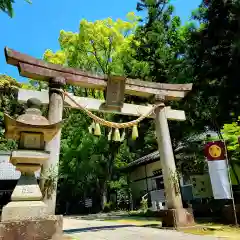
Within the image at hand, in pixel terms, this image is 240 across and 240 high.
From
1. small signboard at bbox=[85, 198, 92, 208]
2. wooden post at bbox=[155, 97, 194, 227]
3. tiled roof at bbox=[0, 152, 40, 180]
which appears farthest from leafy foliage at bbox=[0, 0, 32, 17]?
small signboard at bbox=[85, 198, 92, 208]

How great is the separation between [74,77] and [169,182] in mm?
5373

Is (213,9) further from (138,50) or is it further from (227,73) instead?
(138,50)

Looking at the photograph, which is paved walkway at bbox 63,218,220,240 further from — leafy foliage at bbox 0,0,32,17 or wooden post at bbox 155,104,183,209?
leafy foliage at bbox 0,0,32,17

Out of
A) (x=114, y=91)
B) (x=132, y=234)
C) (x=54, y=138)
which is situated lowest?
(x=132, y=234)

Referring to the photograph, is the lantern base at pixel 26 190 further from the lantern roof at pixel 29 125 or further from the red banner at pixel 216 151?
the red banner at pixel 216 151

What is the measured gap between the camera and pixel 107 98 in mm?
11055

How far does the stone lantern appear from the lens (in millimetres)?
6297

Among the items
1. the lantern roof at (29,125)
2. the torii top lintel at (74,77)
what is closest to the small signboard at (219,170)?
the torii top lintel at (74,77)

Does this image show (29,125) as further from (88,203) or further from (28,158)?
(88,203)

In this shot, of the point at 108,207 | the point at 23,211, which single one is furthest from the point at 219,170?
the point at 108,207

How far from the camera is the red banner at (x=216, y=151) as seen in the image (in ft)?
33.8

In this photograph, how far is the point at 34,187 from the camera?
6.66 m

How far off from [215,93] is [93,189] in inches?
682

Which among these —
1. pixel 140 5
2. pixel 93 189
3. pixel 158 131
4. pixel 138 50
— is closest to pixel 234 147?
pixel 158 131
